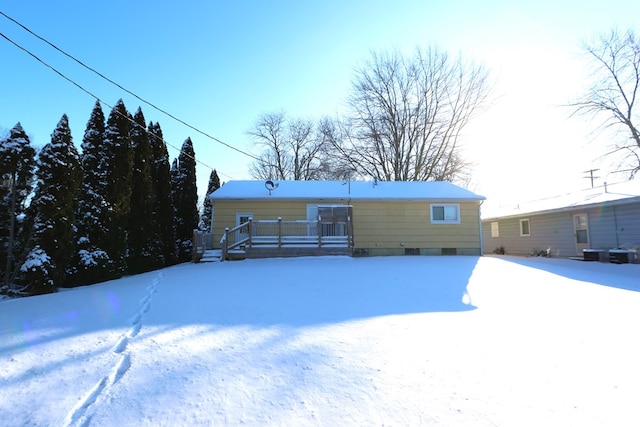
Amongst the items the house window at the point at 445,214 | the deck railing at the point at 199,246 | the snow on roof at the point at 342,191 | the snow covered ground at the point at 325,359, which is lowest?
the snow covered ground at the point at 325,359

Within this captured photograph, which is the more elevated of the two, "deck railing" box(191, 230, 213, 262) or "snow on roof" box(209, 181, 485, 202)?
"snow on roof" box(209, 181, 485, 202)

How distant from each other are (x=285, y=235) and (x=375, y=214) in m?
3.91

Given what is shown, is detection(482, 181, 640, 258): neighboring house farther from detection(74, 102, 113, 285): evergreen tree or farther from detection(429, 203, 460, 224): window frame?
detection(74, 102, 113, 285): evergreen tree

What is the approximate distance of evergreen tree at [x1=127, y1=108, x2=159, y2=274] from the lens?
13.8 meters

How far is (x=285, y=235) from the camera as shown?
13930 millimetres

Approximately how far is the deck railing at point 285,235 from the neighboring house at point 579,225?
10112mm

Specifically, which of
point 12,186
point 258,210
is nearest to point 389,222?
point 258,210

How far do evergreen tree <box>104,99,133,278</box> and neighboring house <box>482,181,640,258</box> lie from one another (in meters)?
17.4

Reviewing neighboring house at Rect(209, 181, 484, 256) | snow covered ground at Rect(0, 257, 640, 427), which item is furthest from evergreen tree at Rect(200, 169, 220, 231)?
snow covered ground at Rect(0, 257, 640, 427)

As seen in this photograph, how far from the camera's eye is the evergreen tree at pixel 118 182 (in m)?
11.7

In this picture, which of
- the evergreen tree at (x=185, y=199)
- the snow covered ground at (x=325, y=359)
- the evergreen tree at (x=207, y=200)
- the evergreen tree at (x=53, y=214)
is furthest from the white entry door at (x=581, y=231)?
the evergreen tree at (x=207, y=200)

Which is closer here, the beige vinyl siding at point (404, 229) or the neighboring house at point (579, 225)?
the neighboring house at point (579, 225)

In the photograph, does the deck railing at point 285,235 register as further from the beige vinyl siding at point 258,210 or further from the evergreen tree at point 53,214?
the evergreen tree at point 53,214

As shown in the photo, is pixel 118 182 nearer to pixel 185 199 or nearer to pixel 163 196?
pixel 163 196
